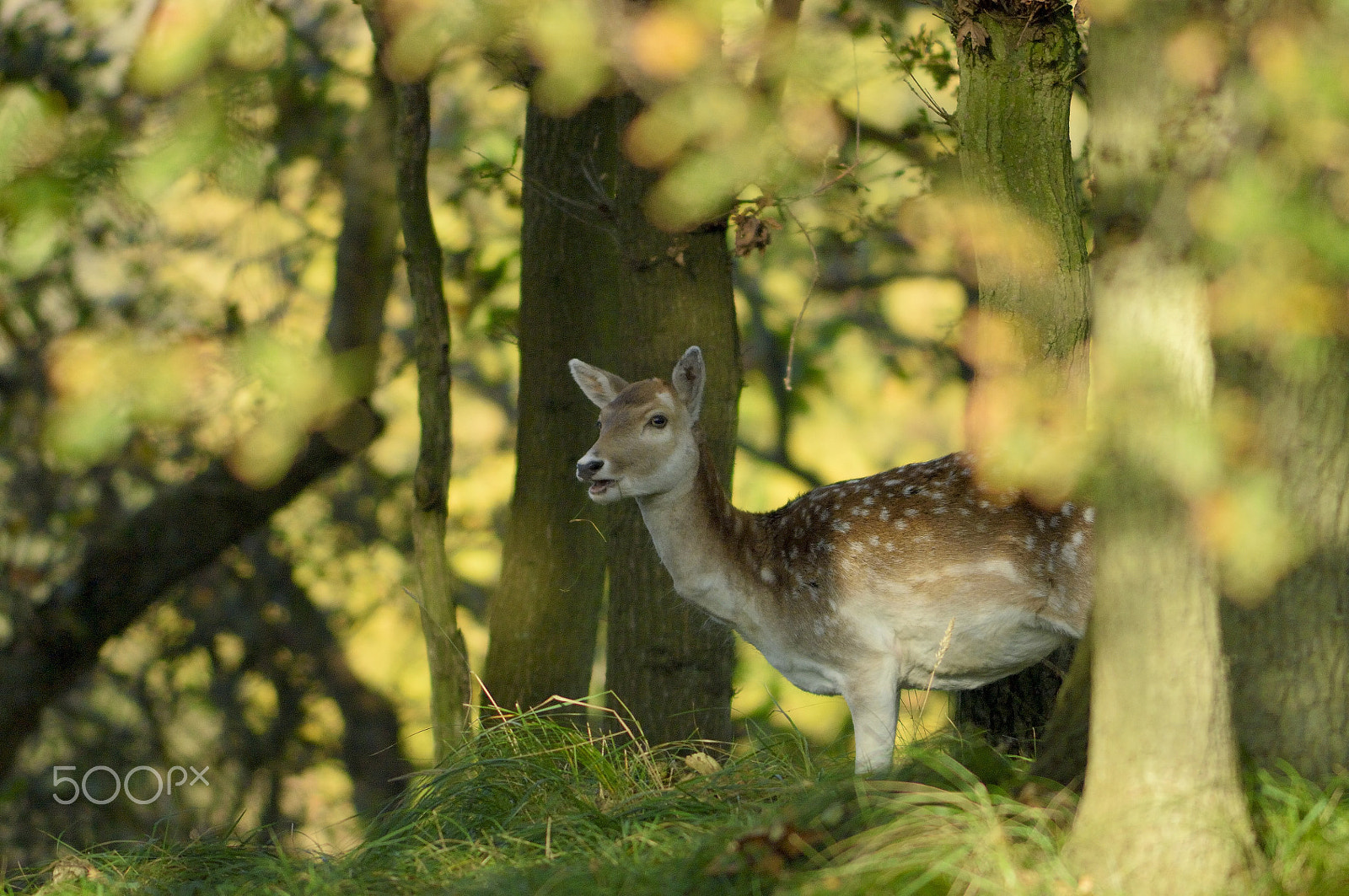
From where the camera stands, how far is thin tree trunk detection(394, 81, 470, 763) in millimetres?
7484

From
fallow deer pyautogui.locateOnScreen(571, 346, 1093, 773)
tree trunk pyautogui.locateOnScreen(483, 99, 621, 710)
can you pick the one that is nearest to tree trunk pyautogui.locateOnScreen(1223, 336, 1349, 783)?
fallow deer pyautogui.locateOnScreen(571, 346, 1093, 773)

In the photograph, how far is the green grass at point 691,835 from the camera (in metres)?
3.22

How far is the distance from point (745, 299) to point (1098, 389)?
10227 mm

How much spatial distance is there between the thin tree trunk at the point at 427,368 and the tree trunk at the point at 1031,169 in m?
3.14

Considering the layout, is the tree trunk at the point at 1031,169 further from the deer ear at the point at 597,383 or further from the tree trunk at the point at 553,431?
the tree trunk at the point at 553,431

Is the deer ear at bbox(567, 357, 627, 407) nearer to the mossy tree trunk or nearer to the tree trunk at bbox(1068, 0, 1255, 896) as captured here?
the mossy tree trunk

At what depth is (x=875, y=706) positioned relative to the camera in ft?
18.4

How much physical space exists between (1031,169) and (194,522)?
6.72 meters

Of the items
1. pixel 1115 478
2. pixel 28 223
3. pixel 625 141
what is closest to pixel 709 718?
pixel 625 141

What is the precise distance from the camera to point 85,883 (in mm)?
4379

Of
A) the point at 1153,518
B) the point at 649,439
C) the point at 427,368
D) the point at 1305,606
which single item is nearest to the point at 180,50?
the point at 1153,518

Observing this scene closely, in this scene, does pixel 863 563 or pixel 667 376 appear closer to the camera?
pixel 863 563

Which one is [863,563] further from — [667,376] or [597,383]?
[597,383]

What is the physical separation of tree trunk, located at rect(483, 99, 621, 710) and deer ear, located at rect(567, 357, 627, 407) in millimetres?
1428
